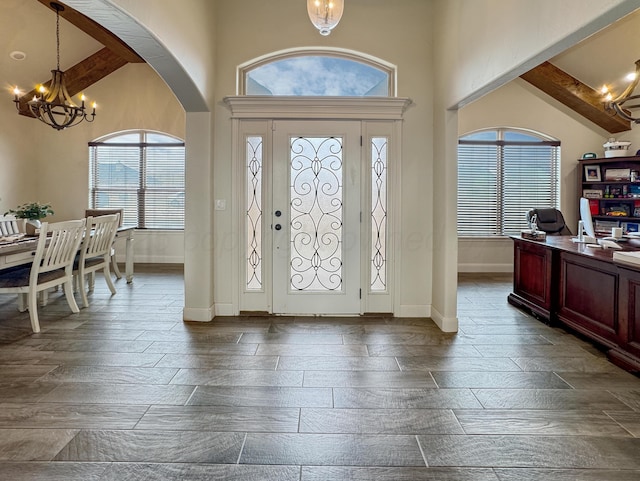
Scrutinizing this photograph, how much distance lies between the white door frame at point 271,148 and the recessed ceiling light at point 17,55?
3.98 metres

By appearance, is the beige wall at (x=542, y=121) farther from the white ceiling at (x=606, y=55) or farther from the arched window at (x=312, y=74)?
the arched window at (x=312, y=74)

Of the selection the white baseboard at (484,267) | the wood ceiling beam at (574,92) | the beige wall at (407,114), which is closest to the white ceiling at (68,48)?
the wood ceiling beam at (574,92)

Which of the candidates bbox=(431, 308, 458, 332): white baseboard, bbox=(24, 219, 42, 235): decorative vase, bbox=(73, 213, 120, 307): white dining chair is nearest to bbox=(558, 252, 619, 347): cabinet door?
bbox=(431, 308, 458, 332): white baseboard

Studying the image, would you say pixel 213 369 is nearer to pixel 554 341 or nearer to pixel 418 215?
pixel 418 215

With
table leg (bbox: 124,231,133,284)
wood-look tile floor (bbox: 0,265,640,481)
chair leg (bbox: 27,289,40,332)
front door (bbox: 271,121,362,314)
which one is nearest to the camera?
wood-look tile floor (bbox: 0,265,640,481)

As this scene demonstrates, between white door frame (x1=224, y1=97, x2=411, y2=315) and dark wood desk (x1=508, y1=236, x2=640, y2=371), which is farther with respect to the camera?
white door frame (x1=224, y1=97, x2=411, y2=315)

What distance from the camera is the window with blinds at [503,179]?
696 centimetres

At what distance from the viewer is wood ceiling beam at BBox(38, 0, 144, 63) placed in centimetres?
498

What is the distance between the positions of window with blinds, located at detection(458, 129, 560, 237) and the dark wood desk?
2432mm

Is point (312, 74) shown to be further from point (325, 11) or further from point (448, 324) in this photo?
point (448, 324)

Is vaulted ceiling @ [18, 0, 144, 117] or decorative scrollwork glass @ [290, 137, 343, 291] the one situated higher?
vaulted ceiling @ [18, 0, 144, 117]

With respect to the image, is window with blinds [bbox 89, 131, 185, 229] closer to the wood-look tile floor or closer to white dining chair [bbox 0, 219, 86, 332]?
white dining chair [bbox 0, 219, 86, 332]

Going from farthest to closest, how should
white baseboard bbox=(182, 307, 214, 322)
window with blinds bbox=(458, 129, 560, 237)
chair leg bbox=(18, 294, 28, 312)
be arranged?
window with blinds bbox=(458, 129, 560, 237), chair leg bbox=(18, 294, 28, 312), white baseboard bbox=(182, 307, 214, 322)

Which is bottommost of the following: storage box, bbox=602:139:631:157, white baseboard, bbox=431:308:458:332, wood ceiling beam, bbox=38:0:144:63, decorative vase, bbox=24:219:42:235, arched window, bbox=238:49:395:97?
white baseboard, bbox=431:308:458:332
